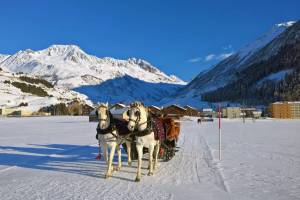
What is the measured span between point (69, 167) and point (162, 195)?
209 inches

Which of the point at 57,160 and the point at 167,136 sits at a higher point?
the point at 167,136

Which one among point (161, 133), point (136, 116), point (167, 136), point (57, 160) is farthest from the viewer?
point (57, 160)

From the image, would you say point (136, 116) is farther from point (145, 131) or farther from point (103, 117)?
point (103, 117)

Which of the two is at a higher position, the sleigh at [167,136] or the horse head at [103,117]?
the horse head at [103,117]

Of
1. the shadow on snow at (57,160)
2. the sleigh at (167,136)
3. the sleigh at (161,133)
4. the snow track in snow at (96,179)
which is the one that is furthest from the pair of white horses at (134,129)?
the sleigh at (167,136)

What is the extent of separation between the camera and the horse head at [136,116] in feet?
37.0

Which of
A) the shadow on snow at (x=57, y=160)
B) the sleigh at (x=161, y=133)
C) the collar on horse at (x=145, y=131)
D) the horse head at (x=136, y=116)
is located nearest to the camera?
the horse head at (x=136, y=116)

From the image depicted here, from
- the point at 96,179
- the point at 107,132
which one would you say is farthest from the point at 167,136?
the point at 96,179

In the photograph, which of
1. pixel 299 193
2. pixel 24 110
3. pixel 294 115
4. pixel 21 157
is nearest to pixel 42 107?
pixel 24 110

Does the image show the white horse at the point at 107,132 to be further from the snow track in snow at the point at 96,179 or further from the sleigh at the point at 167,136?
the sleigh at the point at 167,136

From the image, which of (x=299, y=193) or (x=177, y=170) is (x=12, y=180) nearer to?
(x=177, y=170)

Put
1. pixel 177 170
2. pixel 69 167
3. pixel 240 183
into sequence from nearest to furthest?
pixel 240 183 < pixel 177 170 < pixel 69 167

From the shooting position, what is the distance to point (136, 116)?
37.3 ft

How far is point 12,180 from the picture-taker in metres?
11.5
